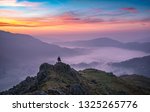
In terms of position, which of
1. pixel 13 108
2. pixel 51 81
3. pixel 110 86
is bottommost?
pixel 110 86

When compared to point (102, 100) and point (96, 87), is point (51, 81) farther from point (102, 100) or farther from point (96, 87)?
point (102, 100)

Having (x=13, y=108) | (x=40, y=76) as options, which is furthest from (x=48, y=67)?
(x=13, y=108)

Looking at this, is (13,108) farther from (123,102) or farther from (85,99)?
(123,102)

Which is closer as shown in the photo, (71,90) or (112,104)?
(112,104)

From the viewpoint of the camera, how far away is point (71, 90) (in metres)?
96.2

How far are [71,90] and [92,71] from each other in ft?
245

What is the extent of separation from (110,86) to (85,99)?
130210 millimetres

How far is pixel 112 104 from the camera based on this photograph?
21969mm

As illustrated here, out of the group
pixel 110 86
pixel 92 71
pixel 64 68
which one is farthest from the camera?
pixel 92 71

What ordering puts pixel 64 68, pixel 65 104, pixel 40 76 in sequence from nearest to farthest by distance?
pixel 65 104, pixel 40 76, pixel 64 68

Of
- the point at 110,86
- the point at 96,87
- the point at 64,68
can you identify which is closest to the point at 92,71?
the point at 110,86

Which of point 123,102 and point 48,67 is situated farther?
point 48,67

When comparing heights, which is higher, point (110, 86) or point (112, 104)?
point (112, 104)

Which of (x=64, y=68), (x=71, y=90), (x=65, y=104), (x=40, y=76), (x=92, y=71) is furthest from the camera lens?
(x=92, y=71)
